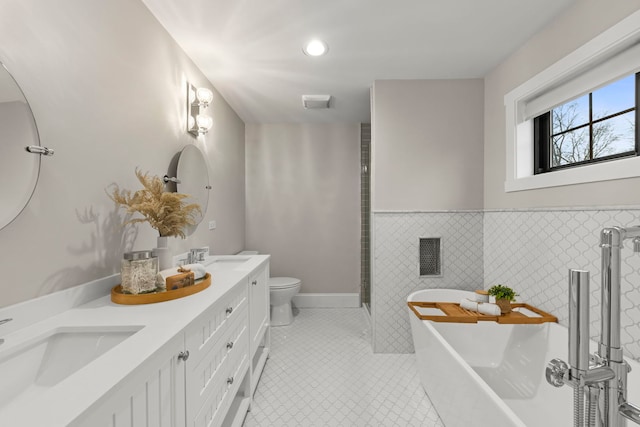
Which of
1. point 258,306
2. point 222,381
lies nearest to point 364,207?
point 258,306

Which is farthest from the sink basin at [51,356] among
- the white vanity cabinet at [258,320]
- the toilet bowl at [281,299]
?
the toilet bowl at [281,299]

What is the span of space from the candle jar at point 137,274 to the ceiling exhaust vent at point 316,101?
2.20 m

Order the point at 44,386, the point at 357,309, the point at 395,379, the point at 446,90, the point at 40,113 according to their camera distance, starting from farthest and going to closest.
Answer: the point at 357,309, the point at 446,90, the point at 395,379, the point at 40,113, the point at 44,386

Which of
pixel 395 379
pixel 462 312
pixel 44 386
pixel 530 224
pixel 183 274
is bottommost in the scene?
pixel 395 379

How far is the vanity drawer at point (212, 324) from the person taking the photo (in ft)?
3.46

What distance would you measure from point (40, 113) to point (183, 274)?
78 centimetres

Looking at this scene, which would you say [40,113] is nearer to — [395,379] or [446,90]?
[395,379]

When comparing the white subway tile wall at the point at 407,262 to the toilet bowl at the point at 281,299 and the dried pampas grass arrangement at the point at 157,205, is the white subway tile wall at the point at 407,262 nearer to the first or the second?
the toilet bowl at the point at 281,299

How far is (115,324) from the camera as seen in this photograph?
3.11 feet

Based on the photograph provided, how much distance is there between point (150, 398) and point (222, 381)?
24.1 inches

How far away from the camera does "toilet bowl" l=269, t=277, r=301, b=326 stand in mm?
3096

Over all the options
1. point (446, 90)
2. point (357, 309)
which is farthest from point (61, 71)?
point (357, 309)

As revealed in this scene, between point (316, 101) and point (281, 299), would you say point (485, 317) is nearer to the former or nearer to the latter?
point (281, 299)

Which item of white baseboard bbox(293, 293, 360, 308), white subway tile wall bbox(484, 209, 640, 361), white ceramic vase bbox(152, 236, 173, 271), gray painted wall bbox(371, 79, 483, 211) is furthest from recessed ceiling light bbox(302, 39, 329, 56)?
white baseboard bbox(293, 293, 360, 308)
